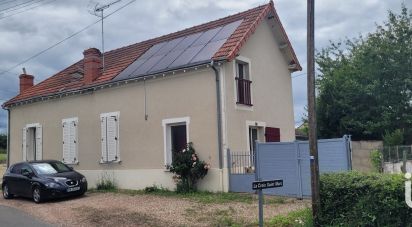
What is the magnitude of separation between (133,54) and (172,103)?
5.11 metres

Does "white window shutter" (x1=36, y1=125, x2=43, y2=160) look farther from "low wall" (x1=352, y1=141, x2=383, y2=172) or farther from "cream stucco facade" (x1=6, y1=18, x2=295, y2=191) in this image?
"low wall" (x1=352, y1=141, x2=383, y2=172)

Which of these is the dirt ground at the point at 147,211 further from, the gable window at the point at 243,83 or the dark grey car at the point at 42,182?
the gable window at the point at 243,83

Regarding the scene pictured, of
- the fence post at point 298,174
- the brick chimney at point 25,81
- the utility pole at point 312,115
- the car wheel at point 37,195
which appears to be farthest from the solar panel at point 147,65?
the utility pole at point 312,115

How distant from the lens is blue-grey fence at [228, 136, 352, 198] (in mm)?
11977

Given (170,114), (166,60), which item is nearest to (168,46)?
(166,60)

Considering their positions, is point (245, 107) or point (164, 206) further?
point (245, 107)

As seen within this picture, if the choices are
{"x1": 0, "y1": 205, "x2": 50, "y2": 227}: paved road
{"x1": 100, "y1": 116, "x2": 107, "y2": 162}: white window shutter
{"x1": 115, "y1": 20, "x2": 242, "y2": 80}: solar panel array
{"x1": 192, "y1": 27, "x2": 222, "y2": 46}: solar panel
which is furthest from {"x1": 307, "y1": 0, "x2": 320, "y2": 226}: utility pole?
{"x1": 100, "y1": 116, "x2": 107, "y2": 162}: white window shutter

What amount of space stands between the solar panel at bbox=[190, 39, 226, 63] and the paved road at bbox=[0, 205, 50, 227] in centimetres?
742

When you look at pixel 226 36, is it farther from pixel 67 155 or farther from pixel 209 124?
pixel 67 155

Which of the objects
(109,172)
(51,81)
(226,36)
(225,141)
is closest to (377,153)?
(225,141)

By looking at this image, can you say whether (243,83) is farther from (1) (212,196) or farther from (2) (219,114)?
(1) (212,196)

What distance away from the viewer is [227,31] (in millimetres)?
16891

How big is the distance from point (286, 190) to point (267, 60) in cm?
656

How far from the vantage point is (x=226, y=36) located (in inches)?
647
